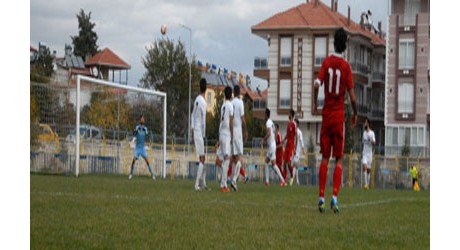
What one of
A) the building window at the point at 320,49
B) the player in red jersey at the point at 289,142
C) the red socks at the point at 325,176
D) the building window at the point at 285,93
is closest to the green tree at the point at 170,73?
the building window at the point at 285,93

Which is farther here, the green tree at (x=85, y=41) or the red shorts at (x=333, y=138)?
the green tree at (x=85, y=41)

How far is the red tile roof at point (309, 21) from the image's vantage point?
65.4 metres

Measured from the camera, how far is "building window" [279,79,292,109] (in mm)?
66438

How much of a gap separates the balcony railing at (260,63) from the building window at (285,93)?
5.51 feet

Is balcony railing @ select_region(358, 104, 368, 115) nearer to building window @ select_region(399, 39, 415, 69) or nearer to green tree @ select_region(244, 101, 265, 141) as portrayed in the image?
building window @ select_region(399, 39, 415, 69)

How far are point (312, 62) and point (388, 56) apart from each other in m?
7.17

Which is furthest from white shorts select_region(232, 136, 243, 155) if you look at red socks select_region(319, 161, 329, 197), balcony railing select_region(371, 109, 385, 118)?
balcony railing select_region(371, 109, 385, 118)

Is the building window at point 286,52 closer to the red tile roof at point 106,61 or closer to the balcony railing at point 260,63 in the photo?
the balcony railing at point 260,63

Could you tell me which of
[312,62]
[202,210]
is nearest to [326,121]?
[202,210]

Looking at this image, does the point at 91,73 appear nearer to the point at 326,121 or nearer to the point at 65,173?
the point at 65,173

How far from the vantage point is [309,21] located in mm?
66125

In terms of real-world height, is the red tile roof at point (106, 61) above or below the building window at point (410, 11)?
below

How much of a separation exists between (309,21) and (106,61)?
52.6 ft
